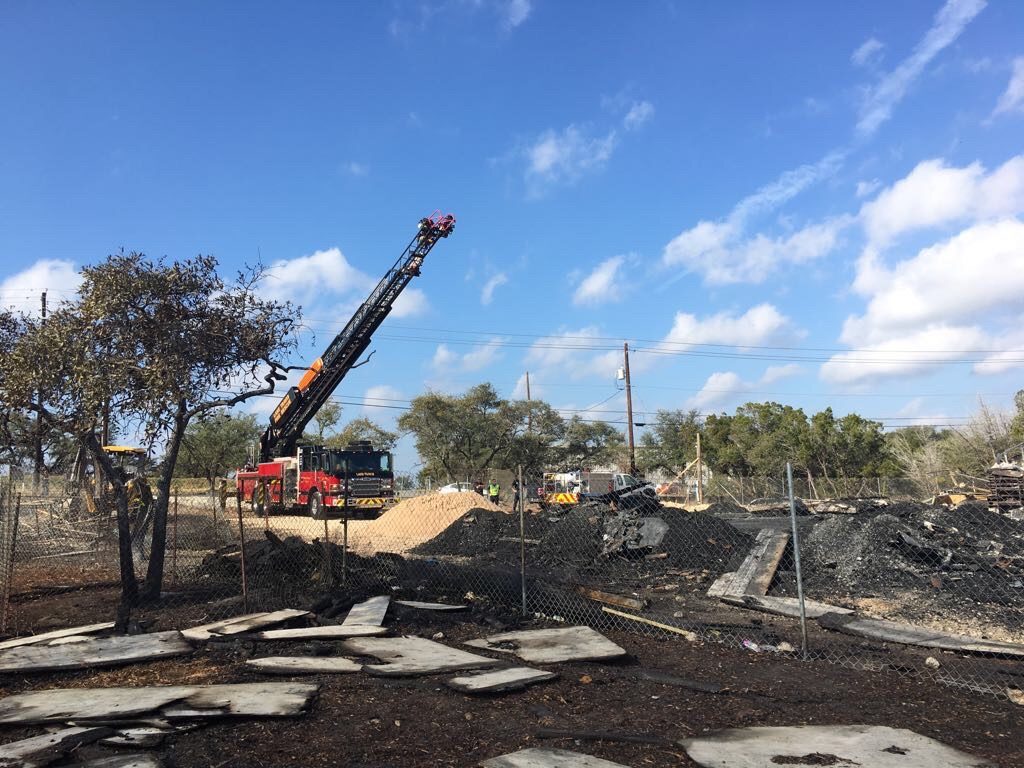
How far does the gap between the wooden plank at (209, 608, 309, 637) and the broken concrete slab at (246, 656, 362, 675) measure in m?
1.13

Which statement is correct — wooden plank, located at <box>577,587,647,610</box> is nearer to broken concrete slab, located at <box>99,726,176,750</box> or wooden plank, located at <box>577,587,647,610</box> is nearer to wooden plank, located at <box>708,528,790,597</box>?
wooden plank, located at <box>708,528,790,597</box>

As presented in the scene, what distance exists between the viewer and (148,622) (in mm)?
8297

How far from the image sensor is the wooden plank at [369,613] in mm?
7887

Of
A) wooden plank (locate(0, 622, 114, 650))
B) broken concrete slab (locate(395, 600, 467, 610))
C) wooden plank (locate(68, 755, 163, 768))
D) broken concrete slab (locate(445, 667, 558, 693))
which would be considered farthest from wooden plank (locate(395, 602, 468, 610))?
wooden plank (locate(68, 755, 163, 768))

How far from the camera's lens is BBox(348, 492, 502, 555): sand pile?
71.6ft

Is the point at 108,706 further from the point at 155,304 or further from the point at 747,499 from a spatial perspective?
the point at 747,499

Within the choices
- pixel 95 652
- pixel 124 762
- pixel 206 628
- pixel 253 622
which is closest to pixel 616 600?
pixel 253 622

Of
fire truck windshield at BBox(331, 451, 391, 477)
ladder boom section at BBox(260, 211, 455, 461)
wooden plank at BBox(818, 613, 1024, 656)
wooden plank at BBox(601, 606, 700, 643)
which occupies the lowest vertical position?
wooden plank at BBox(818, 613, 1024, 656)

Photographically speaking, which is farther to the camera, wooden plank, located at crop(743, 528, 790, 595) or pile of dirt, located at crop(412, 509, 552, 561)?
pile of dirt, located at crop(412, 509, 552, 561)

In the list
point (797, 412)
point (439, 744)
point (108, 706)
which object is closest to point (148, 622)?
point (108, 706)

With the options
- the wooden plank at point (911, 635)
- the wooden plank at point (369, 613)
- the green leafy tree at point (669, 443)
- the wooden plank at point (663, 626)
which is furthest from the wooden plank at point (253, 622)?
the green leafy tree at point (669, 443)

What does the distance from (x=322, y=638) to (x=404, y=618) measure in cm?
146

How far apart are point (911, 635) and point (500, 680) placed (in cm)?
502

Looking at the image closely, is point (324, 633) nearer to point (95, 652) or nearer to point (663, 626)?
point (95, 652)
